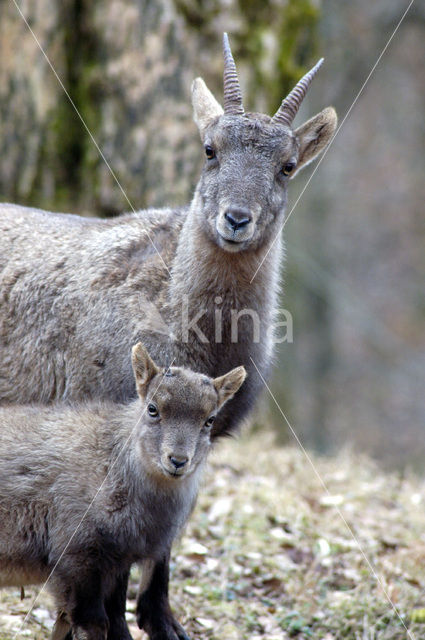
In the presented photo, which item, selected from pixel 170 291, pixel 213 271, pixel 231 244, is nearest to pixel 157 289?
pixel 170 291

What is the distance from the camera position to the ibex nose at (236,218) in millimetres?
5715

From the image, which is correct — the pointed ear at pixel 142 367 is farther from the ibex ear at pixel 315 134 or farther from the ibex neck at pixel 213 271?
the ibex ear at pixel 315 134

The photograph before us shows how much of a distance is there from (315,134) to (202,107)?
0.85 meters

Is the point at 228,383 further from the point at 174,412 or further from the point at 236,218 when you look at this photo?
the point at 236,218

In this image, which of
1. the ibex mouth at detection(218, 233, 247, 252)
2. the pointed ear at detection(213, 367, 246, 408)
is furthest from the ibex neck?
the pointed ear at detection(213, 367, 246, 408)

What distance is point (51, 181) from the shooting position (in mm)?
9836

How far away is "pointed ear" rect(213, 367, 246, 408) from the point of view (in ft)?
18.1

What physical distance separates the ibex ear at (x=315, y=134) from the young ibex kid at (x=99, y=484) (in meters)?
1.83

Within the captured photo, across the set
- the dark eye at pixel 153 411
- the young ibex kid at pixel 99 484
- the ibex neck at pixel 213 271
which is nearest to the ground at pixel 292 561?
the young ibex kid at pixel 99 484

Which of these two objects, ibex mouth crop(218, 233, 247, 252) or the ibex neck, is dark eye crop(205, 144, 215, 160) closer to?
the ibex neck

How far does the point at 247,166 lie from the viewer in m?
6.01

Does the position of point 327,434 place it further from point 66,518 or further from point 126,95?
point 66,518

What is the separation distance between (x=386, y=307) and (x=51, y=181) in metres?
14.1

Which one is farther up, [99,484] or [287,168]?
[287,168]
